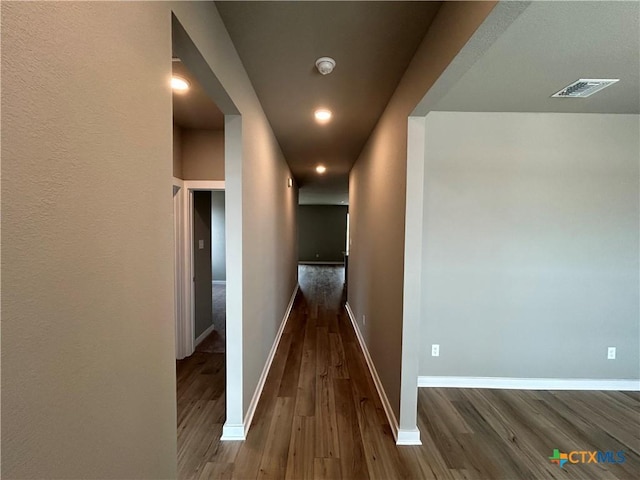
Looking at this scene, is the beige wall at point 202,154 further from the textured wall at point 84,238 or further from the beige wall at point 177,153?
the textured wall at point 84,238

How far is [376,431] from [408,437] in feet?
0.76

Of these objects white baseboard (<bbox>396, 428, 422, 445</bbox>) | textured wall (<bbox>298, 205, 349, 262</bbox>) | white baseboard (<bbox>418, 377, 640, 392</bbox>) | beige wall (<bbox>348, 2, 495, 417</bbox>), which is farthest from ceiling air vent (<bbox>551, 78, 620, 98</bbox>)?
textured wall (<bbox>298, 205, 349, 262</bbox>)

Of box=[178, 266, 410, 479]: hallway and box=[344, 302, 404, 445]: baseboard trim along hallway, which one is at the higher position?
box=[344, 302, 404, 445]: baseboard trim along hallway

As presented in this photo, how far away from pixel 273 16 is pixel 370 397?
9.24 feet

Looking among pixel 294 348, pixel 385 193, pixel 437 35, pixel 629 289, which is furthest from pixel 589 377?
pixel 437 35

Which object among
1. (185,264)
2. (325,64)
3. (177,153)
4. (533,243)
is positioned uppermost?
(325,64)

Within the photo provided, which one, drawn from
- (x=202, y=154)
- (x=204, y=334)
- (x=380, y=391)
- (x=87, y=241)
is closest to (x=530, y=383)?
(x=380, y=391)

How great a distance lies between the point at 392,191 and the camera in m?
2.16

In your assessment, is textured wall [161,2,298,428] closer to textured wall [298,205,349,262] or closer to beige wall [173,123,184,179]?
beige wall [173,123,184,179]

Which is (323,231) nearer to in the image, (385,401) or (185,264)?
(185,264)

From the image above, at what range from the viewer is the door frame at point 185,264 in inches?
118

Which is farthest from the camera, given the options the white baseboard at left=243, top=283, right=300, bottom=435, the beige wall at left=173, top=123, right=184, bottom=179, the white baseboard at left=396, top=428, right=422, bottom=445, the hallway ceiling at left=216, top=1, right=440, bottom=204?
the beige wall at left=173, top=123, right=184, bottom=179

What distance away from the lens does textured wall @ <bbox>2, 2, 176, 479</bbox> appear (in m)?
0.45

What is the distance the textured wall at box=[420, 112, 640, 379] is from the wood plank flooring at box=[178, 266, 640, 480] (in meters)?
0.40
